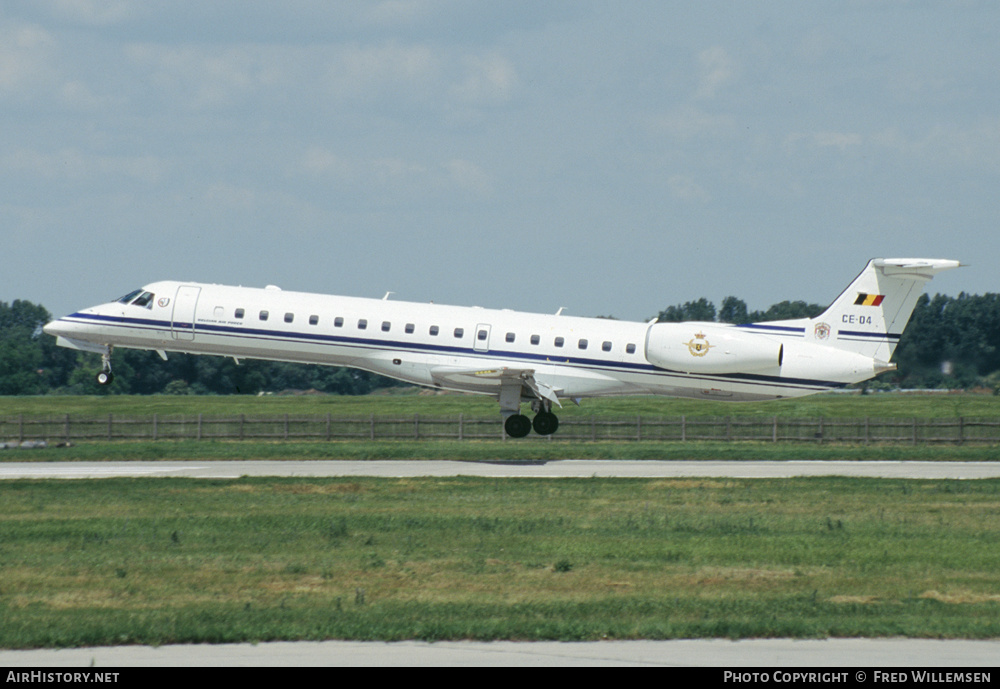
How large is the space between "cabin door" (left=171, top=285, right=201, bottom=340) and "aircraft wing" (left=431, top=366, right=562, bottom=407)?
23.2ft

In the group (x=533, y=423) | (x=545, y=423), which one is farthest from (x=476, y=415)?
(x=545, y=423)

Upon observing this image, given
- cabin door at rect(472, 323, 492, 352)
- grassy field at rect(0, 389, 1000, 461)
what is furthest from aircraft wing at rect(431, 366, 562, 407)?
grassy field at rect(0, 389, 1000, 461)

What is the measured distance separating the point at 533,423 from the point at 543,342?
10.0ft

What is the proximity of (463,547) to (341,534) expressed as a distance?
219 centimetres

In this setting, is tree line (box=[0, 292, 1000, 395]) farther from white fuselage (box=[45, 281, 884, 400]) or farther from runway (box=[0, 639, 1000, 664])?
runway (box=[0, 639, 1000, 664])

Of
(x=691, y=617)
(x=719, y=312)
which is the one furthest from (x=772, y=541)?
(x=719, y=312)

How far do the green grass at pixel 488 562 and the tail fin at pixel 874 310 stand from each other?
331 inches

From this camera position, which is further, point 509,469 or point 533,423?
point 533,423

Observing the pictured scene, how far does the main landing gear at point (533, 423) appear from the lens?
34.2m

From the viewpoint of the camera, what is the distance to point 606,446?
133 ft

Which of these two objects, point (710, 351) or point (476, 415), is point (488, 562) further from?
point (476, 415)

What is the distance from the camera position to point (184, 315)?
3334 centimetres

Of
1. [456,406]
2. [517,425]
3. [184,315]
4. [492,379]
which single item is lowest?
[456,406]
